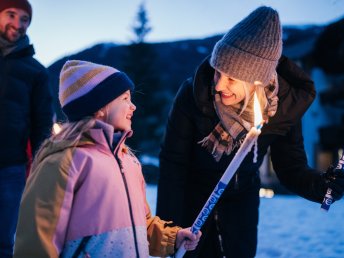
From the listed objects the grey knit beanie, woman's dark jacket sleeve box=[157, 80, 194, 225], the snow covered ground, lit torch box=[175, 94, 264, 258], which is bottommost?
the snow covered ground

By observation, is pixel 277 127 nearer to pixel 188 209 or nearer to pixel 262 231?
pixel 188 209

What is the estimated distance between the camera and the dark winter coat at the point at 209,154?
2.66 m

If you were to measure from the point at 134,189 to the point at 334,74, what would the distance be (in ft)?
79.8

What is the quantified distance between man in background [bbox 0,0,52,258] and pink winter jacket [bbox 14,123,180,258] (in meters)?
1.55

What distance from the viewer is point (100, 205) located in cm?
187

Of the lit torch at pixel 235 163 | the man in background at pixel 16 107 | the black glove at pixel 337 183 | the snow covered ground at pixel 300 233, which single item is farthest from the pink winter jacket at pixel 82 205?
the snow covered ground at pixel 300 233

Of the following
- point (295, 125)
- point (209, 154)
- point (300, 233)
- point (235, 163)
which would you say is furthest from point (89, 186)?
point (300, 233)

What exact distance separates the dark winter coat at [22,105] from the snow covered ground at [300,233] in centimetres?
272

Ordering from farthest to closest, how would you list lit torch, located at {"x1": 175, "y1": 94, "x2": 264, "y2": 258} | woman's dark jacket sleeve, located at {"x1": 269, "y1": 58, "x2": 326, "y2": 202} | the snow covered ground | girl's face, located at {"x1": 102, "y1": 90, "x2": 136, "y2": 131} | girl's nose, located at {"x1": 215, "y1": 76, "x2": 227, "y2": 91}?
the snow covered ground < woman's dark jacket sleeve, located at {"x1": 269, "y1": 58, "x2": 326, "y2": 202} < girl's nose, located at {"x1": 215, "y1": 76, "x2": 227, "y2": 91} < girl's face, located at {"x1": 102, "y1": 90, "x2": 136, "y2": 131} < lit torch, located at {"x1": 175, "y1": 94, "x2": 264, "y2": 258}

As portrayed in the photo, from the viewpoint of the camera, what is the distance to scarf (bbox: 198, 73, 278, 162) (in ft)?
8.37

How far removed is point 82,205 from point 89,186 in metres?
0.07

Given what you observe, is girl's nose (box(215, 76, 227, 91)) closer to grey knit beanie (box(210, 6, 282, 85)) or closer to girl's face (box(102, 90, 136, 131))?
grey knit beanie (box(210, 6, 282, 85))

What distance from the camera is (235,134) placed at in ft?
8.37

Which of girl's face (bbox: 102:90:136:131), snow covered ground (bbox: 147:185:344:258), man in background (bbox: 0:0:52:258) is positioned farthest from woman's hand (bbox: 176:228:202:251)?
snow covered ground (bbox: 147:185:344:258)
